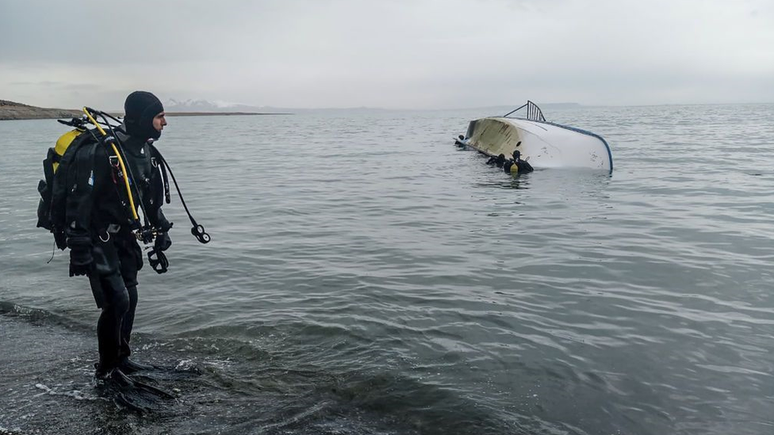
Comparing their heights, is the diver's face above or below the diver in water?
above

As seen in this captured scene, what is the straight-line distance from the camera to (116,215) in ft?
15.7

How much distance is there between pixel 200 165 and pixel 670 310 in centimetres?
2417

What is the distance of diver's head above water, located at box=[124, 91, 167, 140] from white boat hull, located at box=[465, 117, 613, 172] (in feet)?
62.8

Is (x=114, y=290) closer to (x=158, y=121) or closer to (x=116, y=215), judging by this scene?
(x=116, y=215)

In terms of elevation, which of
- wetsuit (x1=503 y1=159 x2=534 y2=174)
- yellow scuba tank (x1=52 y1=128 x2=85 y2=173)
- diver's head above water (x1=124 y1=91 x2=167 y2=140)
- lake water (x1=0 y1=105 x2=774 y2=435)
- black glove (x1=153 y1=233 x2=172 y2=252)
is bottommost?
lake water (x1=0 y1=105 x2=774 y2=435)

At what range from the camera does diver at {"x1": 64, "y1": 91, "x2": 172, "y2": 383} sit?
4.50 metres

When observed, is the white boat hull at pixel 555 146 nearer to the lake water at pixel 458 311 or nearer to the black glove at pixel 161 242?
the lake water at pixel 458 311

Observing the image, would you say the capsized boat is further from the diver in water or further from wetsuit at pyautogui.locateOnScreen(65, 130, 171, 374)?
wetsuit at pyautogui.locateOnScreen(65, 130, 171, 374)

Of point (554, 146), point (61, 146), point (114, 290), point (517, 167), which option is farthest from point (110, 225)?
point (554, 146)

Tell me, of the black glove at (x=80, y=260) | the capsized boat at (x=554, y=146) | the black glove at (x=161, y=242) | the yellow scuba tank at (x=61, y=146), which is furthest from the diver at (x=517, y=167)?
the black glove at (x=80, y=260)

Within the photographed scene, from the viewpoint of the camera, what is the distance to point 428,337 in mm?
6637

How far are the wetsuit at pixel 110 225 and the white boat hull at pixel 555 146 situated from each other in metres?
19.2

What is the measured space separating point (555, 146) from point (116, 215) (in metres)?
20.5

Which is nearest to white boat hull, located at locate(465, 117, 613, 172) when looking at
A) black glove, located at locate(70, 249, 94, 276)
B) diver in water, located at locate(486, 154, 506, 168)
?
diver in water, located at locate(486, 154, 506, 168)
